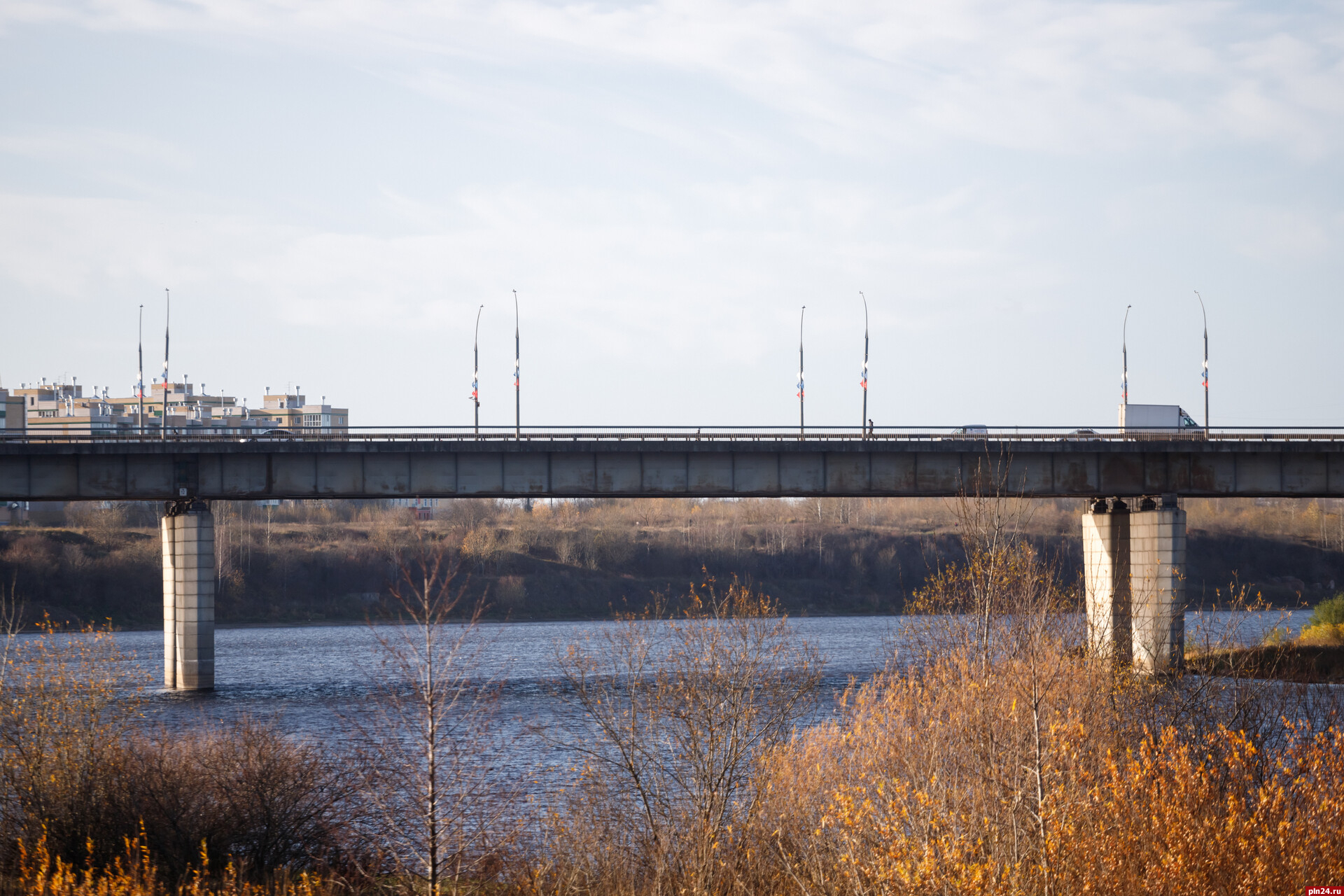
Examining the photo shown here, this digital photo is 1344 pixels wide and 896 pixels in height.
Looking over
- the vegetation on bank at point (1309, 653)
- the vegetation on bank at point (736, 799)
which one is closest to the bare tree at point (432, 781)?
the vegetation on bank at point (736, 799)

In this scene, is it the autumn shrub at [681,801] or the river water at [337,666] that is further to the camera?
the river water at [337,666]

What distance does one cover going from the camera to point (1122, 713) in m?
24.8

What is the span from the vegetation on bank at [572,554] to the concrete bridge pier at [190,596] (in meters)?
41.2

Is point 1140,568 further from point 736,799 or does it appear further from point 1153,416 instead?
point 736,799

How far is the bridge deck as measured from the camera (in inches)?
2069

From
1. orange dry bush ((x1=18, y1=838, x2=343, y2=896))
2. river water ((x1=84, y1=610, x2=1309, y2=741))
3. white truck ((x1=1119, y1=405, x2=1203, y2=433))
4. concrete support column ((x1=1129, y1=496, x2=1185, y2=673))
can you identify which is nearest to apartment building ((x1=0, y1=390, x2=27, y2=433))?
river water ((x1=84, y1=610, x2=1309, y2=741))

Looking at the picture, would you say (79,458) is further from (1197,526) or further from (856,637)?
(1197,526)

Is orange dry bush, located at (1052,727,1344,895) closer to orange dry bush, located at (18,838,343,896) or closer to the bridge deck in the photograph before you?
orange dry bush, located at (18,838,343,896)

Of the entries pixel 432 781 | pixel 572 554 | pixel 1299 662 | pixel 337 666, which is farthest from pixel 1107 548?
Answer: pixel 572 554

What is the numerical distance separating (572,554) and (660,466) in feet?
218

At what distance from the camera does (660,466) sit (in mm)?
54500

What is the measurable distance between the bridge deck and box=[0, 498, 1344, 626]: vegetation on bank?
41569mm

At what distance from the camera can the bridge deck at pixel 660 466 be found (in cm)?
5256

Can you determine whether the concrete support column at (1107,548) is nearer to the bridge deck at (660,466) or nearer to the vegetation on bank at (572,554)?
the bridge deck at (660,466)
